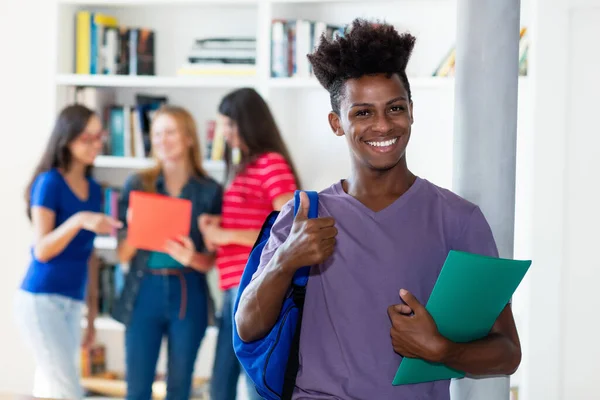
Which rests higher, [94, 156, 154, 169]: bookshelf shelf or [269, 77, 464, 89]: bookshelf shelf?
[269, 77, 464, 89]: bookshelf shelf

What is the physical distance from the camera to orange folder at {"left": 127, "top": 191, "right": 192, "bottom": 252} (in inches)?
137

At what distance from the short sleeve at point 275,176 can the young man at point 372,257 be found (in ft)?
5.57

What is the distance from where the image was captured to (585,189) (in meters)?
3.83

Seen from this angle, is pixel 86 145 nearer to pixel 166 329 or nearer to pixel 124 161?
pixel 124 161

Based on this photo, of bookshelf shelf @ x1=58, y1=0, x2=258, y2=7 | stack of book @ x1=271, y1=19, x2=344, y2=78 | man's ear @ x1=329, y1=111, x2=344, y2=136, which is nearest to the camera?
man's ear @ x1=329, y1=111, x2=344, y2=136

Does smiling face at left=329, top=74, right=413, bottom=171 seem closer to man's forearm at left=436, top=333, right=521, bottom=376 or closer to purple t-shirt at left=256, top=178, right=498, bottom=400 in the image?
purple t-shirt at left=256, top=178, right=498, bottom=400

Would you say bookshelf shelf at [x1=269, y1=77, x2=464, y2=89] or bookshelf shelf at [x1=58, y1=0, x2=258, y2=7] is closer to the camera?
bookshelf shelf at [x1=269, y1=77, x2=464, y2=89]

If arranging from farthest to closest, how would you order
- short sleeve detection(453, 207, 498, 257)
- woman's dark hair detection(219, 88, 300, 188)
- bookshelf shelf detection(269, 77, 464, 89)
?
1. bookshelf shelf detection(269, 77, 464, 89)
2. woman's dark hair detection(219, 88, 300, 188)
3. short sleeve detection(453, 207, 498, 257)

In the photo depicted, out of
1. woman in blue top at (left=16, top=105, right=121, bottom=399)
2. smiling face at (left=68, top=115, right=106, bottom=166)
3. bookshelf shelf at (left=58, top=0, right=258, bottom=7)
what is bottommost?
woman in blue top at (left=16, top=105, right=121, bottom=399)

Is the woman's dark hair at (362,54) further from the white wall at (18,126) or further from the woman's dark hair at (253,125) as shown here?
the white wall at (18,126)

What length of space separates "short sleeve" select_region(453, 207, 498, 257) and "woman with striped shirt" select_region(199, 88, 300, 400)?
1.78 meters

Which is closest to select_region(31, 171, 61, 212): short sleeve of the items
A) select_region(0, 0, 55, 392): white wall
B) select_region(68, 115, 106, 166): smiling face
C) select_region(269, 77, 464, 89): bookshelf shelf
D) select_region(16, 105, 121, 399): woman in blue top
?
select_region(16, 105, 121, 399): woman in blue top

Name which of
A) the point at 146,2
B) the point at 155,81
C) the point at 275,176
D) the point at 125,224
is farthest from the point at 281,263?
the point at 146,2

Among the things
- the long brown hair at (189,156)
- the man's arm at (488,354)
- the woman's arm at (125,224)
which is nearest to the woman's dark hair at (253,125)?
the long brown hair at (189,156)
